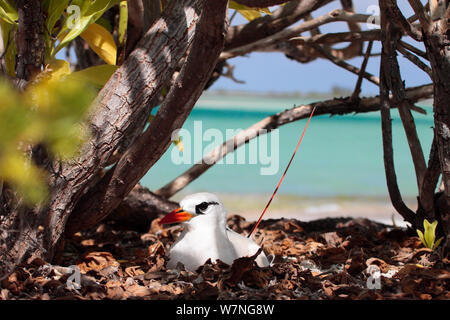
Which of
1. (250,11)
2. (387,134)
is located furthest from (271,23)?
(387,134)

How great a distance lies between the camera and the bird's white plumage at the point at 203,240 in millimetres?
1679

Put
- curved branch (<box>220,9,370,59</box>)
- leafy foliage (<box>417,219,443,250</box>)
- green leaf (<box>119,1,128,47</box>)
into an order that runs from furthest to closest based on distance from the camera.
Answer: curved branch (<box>220,9,370,59</box>) < green leaf (<box>119,1,128,47</box>) < leafy foliage (<box>417,219,443,250</box>)

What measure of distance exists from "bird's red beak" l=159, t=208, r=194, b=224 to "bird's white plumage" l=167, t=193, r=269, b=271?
0.01 m

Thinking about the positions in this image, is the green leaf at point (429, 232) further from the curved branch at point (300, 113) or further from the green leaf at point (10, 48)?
the green leaf at point (10, 48)

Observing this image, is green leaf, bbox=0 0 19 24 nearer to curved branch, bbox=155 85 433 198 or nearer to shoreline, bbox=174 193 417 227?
curved branch, bbox=155 85 433 198

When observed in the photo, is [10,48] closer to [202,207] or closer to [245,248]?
[202,207]

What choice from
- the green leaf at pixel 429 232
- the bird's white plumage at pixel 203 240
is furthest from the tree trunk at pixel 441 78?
the bird's white plumage at pixel 203 240

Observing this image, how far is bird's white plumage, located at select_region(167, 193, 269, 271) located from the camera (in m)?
1.68

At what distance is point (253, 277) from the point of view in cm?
156

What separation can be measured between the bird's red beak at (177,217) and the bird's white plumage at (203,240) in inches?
0.5

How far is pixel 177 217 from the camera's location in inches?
67.2

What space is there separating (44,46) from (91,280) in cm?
73

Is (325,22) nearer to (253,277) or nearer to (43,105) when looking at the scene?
(253,277)

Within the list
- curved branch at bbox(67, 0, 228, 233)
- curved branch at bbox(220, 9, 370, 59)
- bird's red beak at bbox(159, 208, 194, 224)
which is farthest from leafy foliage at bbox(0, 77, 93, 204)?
curved branch at bbox(220, 9, 370, 59)
